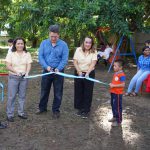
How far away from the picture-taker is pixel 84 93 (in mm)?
6738

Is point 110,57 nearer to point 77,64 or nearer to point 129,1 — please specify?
point 129,1

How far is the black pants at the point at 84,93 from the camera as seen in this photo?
21.7ft

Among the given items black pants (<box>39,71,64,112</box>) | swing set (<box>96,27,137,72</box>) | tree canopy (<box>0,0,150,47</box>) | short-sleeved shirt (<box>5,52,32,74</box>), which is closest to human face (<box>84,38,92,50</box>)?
black pants (<box>39,71,64,112</box>)

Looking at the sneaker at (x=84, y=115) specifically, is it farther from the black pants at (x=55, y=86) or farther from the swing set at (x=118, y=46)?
the swing set at (x=118, y=46)

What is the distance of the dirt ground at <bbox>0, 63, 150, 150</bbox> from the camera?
522cm

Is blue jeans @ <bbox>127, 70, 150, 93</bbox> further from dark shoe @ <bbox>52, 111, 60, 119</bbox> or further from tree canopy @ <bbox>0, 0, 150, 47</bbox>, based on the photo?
tree canopy @ <bbox>0, 0, 150, 47</bbox>

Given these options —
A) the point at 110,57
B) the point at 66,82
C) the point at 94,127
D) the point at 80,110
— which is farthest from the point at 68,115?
the point at 110,57

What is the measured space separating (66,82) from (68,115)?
3.69 m

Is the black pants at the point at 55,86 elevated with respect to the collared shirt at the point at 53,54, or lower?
lower

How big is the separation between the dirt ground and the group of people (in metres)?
0.23

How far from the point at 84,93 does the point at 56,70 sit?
791 mm

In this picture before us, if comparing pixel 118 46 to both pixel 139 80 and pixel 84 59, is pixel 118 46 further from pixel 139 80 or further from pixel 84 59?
pixel 84 59

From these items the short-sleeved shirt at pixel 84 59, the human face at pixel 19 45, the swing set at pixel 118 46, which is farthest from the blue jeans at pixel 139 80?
the swing set at pixel 118 46

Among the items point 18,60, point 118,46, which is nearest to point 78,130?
point 18,60
